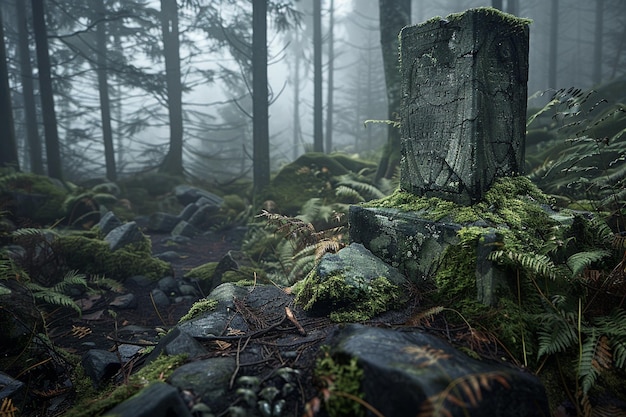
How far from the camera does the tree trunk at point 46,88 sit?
10.8 meters

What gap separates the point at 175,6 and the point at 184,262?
1400cm

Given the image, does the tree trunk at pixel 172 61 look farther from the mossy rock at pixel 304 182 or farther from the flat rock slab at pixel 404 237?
the flat rock slab at pixel 404 237

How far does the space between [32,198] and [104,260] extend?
4260mm

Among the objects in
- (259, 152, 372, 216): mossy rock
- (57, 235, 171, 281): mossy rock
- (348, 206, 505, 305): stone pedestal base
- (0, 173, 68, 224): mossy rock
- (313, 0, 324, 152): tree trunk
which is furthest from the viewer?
(313, 0, 324, 152): tree trunk

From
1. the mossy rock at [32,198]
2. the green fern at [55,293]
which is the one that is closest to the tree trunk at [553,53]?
the mossy rock at [32,198]

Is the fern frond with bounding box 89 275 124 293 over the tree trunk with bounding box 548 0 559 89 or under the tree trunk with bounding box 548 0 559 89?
under

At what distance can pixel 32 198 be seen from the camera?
28.2 feet

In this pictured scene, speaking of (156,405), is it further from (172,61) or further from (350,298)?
(172,61)

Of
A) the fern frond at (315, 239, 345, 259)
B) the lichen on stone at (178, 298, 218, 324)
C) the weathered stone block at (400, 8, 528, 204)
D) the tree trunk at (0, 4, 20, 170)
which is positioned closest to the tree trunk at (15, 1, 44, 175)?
the tree trunk at (0, 4, 20, 170)

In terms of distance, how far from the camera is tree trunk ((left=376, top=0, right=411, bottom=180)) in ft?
27.2

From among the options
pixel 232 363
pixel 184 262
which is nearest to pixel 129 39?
pixel 184 262

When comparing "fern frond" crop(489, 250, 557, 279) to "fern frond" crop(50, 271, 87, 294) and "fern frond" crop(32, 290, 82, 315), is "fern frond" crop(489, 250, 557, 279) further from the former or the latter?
"fern frond" crop(50, 271, 87, 294)

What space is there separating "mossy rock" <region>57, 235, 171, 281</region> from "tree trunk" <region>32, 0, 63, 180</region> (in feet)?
23.7

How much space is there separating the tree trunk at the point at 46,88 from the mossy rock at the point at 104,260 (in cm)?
722
